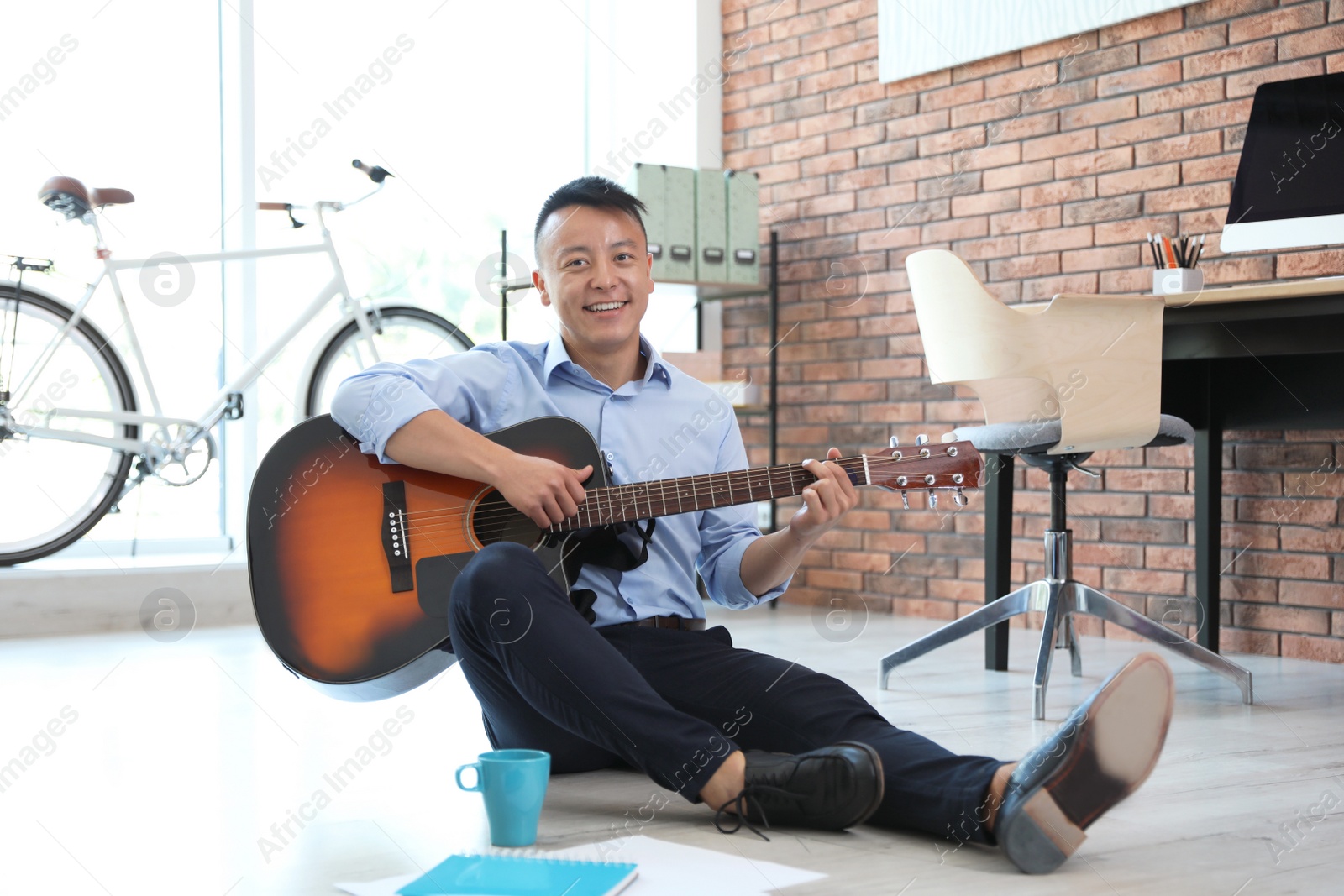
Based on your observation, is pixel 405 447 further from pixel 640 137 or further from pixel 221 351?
pixel 640 137

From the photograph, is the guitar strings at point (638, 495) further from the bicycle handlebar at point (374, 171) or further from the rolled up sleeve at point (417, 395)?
the bicycle handlebar at point (374, 171)

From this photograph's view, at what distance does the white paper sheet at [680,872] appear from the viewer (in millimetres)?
1249

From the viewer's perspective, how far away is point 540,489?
5.38ft

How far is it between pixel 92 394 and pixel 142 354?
0.23m

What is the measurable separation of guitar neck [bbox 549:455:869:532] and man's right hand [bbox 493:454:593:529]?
0.07 feet

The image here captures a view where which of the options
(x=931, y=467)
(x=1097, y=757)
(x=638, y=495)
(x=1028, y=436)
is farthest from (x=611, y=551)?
(x=1028, y=436)

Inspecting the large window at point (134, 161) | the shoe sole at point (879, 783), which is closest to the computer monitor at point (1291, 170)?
the shoe sole at point (879, 783)

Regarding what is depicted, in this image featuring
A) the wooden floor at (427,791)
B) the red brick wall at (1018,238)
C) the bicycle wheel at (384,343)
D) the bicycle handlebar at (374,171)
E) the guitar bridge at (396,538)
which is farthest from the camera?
the bicycle wheel at (384,343)

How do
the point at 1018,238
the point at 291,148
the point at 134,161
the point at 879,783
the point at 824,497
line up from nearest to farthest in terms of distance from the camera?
the point at 879,783 → the point at 824,497 → the point at 1018,238 → the point at 134,161 → the point at 291,148

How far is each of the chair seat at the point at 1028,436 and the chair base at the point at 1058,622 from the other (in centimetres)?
27

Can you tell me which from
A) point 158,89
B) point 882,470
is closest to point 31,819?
point 882,470

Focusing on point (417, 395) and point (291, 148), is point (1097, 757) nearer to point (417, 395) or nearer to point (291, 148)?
point (417, 395)

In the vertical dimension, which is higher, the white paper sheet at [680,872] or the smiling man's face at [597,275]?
the smiling man's face at [597,275]

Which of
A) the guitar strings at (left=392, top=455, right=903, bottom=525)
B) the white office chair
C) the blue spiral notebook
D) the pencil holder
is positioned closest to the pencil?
the pencil holder
